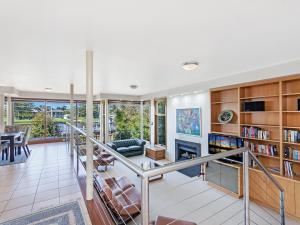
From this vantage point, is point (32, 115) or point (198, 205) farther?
point (32, 115)

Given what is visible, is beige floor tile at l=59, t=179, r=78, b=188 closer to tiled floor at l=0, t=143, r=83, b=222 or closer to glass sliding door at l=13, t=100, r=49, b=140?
tiled floor at l=0, t=143, r=83, b=222

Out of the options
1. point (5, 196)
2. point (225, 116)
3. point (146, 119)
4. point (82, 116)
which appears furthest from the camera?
point (146, 119)

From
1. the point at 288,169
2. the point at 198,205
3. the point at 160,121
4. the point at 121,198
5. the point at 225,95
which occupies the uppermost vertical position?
the point at 225,95

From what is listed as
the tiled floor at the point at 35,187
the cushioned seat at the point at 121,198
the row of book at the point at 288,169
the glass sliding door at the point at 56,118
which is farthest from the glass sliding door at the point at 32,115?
the row of book at the point at 288,169

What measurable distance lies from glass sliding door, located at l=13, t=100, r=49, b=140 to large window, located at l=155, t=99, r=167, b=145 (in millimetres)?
4782

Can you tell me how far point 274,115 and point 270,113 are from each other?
88 mm

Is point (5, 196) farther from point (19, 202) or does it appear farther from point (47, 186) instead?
point (47, 186)

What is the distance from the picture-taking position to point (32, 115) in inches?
292

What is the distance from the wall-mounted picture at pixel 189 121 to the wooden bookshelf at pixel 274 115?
0.93 meters

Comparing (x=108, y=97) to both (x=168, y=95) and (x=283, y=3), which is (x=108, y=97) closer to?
(x=168, y=95)

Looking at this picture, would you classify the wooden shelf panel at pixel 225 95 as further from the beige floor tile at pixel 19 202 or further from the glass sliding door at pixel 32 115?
the glass sliding door at pixel 32 115

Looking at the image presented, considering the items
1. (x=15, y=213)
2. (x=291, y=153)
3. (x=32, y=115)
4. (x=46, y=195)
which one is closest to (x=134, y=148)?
(x=32, y=115)

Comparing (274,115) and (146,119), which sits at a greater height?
(274,115)

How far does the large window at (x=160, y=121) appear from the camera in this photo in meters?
7.38
